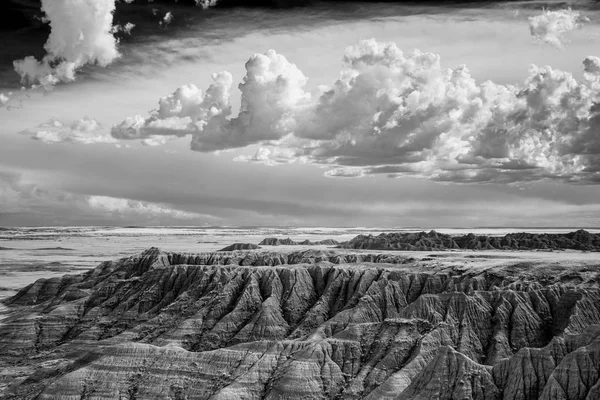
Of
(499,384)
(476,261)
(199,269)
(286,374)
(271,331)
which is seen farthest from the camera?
(476,261)

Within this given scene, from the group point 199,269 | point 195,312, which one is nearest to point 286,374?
point 195,312

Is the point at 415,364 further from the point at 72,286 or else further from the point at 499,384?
the point at 72,286

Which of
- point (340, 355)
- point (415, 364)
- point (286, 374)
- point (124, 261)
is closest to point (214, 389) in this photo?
point (286, 374)

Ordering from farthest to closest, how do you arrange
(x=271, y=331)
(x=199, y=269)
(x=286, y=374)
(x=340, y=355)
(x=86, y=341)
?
(x=199, y=269) → (x=86, y=341) → (x=271, y=331) → (x=340, y=355) → (x=286, y=374)

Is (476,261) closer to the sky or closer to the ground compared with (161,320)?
closer to the sky

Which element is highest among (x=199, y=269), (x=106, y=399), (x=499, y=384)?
(x=199, y=269)

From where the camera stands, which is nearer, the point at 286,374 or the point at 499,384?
the point at 499,384
